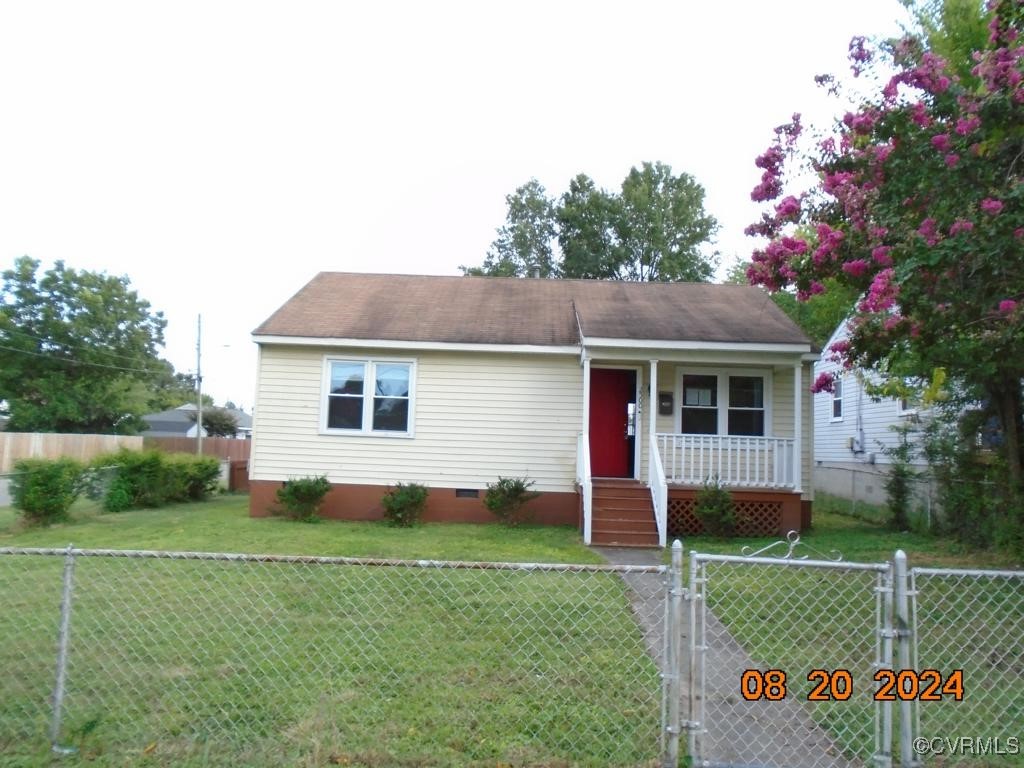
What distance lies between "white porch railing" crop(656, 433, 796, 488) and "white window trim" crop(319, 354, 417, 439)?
448 cm

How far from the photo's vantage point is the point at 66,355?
39312 mm

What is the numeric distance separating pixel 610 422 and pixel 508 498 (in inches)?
96.8

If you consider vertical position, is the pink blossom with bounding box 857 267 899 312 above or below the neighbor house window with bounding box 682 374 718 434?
above

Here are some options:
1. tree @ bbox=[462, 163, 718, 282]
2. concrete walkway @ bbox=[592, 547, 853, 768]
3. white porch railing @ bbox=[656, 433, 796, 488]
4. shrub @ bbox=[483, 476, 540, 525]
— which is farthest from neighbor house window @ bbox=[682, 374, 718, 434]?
tree @ bbox=[462, 163, 718, 282]

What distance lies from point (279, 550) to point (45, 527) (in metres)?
5.74

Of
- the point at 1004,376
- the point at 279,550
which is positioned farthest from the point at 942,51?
the point at 279,550

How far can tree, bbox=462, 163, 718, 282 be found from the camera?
128 ft

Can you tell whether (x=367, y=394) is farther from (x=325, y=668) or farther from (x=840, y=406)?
(x=840, y=406)

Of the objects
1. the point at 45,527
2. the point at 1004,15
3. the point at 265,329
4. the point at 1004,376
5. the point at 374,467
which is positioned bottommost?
the point at 45,527

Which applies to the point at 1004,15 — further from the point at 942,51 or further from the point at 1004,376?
the point at 1004,376

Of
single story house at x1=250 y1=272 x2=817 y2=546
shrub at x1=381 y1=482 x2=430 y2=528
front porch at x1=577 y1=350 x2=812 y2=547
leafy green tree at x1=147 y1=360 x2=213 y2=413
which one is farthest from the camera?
leafy green tree at x1=147 y1=360 x2=213 y2=413

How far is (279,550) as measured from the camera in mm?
9766
